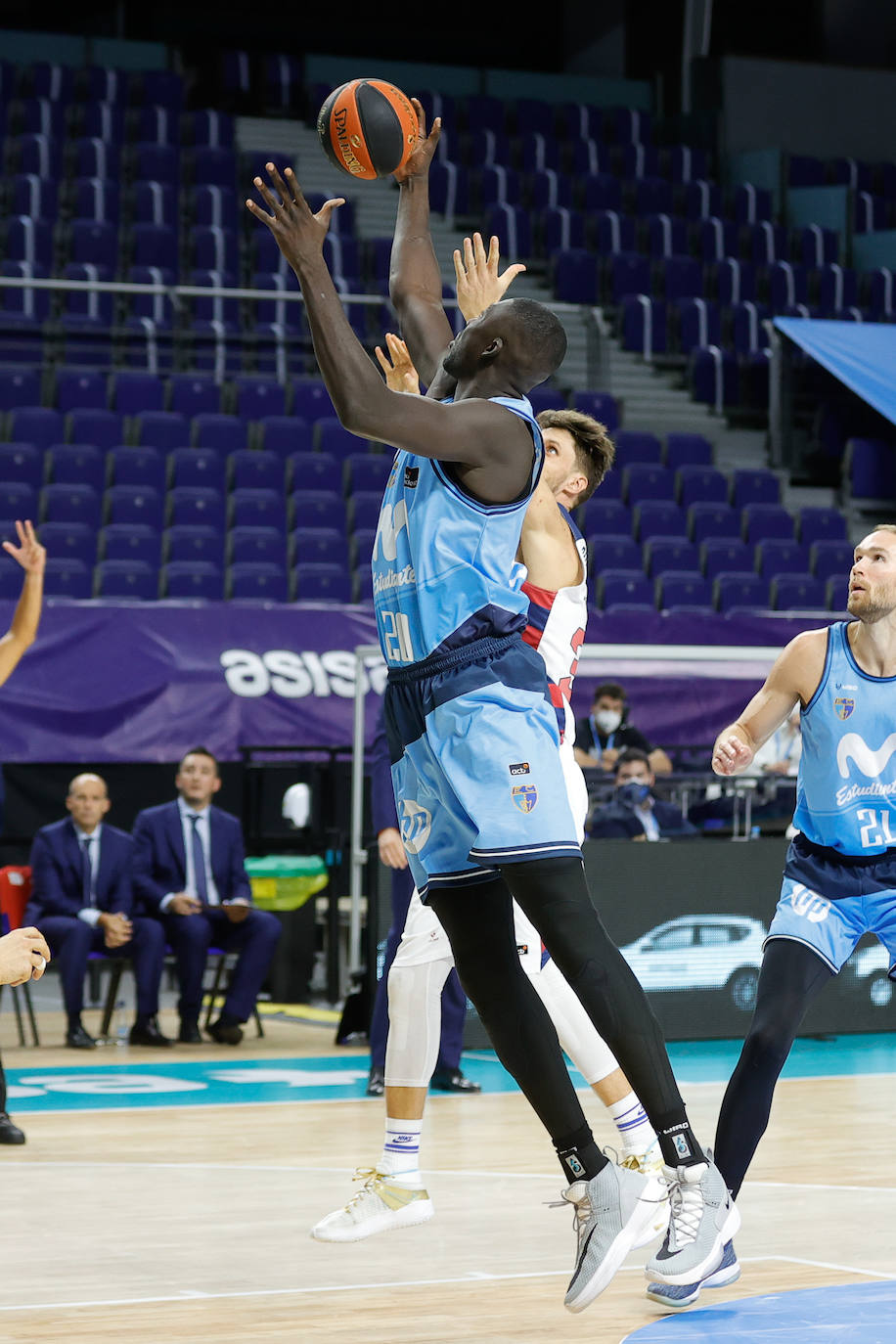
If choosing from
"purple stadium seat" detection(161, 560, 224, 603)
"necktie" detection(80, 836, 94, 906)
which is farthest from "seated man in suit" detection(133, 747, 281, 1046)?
"purple stadium seat" detection(161, 560, 224, 603)

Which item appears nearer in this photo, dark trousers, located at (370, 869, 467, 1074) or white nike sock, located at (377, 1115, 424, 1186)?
white nike sock, located at (377, 1115, 424, 1186)

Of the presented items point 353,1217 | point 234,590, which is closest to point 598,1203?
point 353,1217

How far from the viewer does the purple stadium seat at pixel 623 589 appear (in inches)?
586

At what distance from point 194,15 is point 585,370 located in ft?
30.6

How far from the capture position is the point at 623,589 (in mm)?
14969

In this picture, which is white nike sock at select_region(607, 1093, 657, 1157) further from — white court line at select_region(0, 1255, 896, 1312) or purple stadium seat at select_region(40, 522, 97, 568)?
purple stadium seat at select_region(40, 522, 97, 568)

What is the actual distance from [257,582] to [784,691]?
31.8ft

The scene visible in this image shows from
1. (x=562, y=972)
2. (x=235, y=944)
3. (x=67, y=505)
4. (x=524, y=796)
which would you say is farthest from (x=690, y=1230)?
(x=67, y=505)

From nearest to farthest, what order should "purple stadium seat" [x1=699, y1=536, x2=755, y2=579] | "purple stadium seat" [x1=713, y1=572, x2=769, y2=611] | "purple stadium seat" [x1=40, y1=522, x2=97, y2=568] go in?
"purple stadium seat" [x1=40, y1=522, x2=97, y2=568] < "purple stadium seat" [x1=713, y1=572, x2=769, y2=611] < "purple stadium seat" [x1=699, y1=536, x2=755, y2=579]

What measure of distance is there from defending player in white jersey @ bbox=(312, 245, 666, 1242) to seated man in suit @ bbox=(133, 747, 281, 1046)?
4.45m

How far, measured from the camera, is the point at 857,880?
4.57m

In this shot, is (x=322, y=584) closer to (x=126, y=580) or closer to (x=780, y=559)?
(x=126, y=580)

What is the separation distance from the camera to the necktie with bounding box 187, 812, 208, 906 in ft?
33.0

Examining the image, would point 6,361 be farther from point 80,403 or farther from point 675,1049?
point 675,1049
